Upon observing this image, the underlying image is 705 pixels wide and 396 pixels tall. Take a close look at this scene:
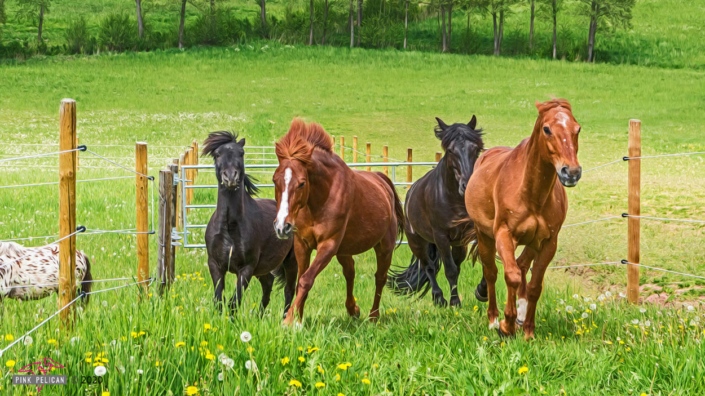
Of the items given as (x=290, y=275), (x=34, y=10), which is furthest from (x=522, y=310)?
(x=34, y=10)

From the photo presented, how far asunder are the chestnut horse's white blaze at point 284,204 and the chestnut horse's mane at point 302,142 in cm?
27

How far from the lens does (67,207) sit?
21.4 ft

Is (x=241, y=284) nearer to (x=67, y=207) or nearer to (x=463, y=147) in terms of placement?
(x=67, y=207)

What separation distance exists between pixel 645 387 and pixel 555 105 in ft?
7.95

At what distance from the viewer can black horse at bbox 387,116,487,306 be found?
1007 centimetres

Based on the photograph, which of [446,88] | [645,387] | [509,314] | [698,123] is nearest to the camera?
[645,387]

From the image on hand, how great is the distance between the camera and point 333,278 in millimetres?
12070

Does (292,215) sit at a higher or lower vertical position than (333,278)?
higher

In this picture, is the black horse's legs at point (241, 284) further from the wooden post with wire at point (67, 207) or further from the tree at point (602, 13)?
the tree at point (602, 13)

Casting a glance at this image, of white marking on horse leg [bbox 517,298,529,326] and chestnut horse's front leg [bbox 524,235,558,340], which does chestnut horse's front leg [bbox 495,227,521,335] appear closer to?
chestnut horse's front leg [bbox 524,235,558,340]

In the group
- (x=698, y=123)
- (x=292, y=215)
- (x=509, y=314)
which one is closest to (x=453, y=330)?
(x=509, y=314)

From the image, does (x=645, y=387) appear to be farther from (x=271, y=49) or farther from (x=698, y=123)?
(x=271, y=49)

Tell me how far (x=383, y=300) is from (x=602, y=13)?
203 feet

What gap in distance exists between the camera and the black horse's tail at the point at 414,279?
11.4 m
